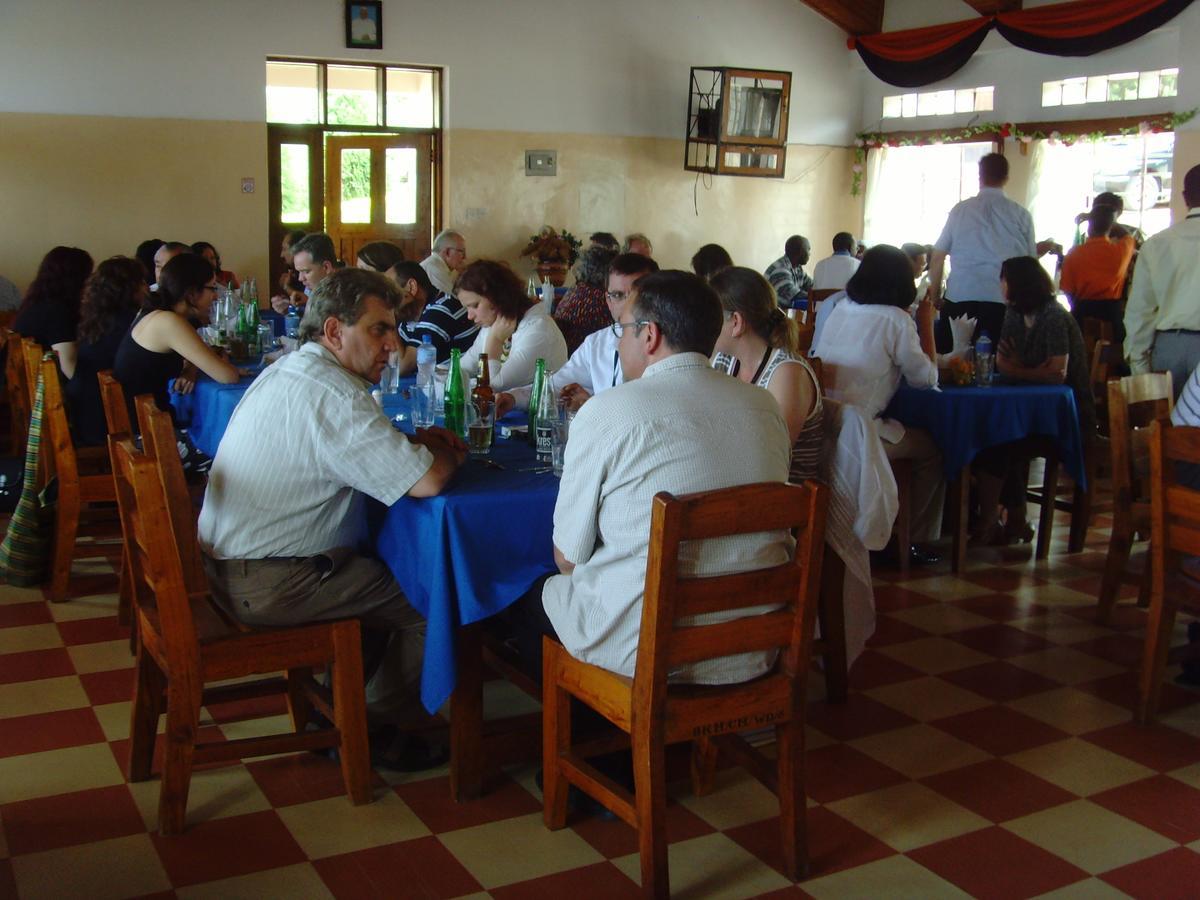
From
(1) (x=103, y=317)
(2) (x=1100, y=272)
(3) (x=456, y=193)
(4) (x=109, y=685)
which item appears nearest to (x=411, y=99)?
(3) (x=456, y=193)

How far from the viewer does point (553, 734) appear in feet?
8.80

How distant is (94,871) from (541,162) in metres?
9.94

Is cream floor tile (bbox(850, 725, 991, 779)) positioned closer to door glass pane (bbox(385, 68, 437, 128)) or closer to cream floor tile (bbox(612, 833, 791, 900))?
cream floor tile (bbox(612, 833, 791, 900))

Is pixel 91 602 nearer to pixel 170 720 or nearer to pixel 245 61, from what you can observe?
pixel 170 720

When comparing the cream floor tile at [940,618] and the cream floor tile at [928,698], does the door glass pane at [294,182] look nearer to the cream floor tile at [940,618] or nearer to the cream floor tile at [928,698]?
the cream floor tile at [940,618]

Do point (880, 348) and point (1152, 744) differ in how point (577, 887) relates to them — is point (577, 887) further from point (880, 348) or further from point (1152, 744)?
point (880, 348)

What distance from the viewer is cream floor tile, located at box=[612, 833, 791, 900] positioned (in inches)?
99.9

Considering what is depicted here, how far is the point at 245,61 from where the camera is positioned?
10.6 m

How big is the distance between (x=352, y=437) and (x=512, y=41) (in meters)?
9.51

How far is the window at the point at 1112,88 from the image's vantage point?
995cm

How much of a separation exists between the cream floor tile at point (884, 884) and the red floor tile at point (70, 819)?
1490 mm

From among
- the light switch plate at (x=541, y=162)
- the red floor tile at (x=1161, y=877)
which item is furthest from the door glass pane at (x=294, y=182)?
the red floor tile at (x=1161, y=877)

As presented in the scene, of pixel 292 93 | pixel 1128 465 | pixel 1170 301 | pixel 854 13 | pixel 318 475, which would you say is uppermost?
pixel 854 13

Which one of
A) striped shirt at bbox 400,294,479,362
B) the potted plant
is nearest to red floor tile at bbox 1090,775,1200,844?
striped shirt at bbox 400,294,479,362
